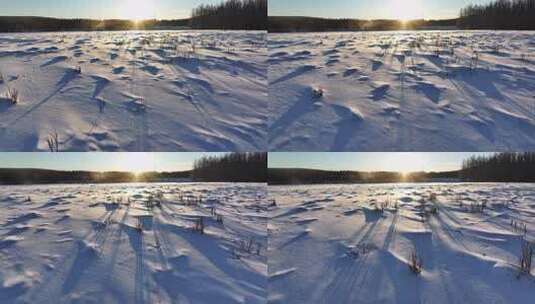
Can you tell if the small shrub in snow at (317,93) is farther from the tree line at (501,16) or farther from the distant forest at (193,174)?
the tree line at (501,16)

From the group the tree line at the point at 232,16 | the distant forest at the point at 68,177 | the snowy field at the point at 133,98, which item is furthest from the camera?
the tree line at the point at 232,16

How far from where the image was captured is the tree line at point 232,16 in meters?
8.56

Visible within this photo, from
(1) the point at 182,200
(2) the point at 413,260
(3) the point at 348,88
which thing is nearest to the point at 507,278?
(2) the point at 413,260

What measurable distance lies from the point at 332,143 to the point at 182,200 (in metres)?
2.59

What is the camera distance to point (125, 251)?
355 cm

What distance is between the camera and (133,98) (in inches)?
174

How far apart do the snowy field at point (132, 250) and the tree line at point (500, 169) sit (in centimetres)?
346

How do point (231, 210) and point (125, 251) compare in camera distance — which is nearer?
point (125, 251)

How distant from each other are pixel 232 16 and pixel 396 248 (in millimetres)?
6997

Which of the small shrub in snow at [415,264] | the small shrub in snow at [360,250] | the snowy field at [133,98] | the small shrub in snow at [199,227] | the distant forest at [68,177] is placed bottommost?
the small shrub in snow at [415,264]

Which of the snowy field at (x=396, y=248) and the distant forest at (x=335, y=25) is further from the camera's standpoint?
the distant forest at (x=335, y=25)

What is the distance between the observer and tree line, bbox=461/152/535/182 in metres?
5.69

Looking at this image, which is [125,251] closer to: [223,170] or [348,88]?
[223,170]

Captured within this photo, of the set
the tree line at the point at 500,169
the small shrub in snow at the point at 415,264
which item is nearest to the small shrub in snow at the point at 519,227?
the tree line at the point at 500,169
